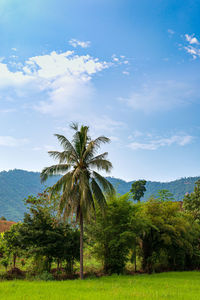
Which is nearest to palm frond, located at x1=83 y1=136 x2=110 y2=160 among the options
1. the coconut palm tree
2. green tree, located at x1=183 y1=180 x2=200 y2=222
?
the coconut palm tree

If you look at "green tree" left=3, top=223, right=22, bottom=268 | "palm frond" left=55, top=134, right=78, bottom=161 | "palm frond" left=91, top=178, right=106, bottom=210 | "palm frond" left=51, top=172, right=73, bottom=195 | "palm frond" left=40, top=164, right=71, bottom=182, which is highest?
"palm frond" left=55, top=134, right=78, bottom=161

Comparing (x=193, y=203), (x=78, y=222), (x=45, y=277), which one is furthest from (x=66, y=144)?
(x=193, y=203)

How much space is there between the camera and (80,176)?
72.7 feet

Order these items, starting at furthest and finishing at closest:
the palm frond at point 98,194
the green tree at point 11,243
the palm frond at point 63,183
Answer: the green tree at point 11,243 < the palm frond at point 98,194 < the palm frond at point 63,183

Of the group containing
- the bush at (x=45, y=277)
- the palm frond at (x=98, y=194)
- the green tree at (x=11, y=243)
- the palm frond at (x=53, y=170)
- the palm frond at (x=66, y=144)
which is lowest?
the bush at (x=45, y=277)

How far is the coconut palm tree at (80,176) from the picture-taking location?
72.5 ft

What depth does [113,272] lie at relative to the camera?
87.9ft

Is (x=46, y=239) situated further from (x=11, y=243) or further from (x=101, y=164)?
(x=101, y=164)

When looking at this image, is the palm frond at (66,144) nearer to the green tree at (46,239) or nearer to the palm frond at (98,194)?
the palm frond at (98,194)

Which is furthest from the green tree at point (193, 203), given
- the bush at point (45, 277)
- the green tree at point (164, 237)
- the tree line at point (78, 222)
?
the bush at point (45, 277)

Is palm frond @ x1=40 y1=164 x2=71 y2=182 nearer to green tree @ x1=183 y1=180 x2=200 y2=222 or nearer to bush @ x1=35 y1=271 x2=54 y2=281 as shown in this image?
bush @ x1=35 y1=271 x2=54 y2=281

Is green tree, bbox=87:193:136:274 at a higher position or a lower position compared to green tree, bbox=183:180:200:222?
lower

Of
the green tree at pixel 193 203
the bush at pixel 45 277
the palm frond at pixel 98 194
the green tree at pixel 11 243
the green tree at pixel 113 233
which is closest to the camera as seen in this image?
the bush at pixel 45 277

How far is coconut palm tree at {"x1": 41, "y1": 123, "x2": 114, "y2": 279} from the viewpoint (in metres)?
22.1
